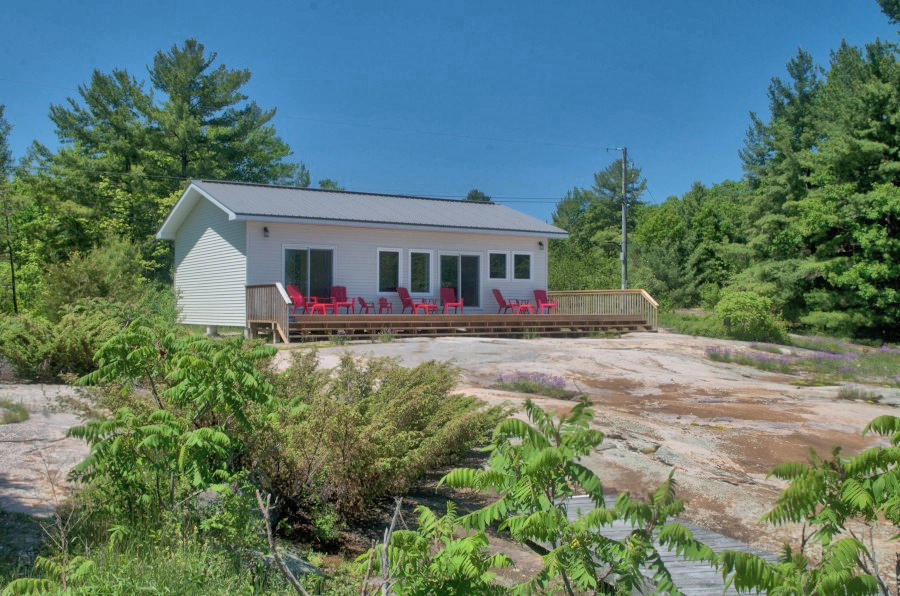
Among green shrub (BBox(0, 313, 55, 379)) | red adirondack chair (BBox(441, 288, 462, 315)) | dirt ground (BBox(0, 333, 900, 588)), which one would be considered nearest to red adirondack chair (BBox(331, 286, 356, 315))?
red adirondack chair (BBox(441, 288, 462, 315))

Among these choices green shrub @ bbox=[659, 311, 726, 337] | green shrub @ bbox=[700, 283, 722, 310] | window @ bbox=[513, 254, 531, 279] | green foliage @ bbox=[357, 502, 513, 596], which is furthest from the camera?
green shrub @ bbox=[700, 283, 722, 310]

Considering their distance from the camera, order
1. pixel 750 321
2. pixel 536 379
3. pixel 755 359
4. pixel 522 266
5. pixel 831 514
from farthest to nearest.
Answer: pixel 522 266
pixel 750 321
pixel 755 359
pixel 536 379
pixel 831 514

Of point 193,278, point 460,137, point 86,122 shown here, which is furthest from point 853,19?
point 86,122

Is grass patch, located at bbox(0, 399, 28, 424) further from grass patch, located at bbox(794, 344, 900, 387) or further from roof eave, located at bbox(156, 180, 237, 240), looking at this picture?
grass patch, located at bbox(794, 344, 900, 387)

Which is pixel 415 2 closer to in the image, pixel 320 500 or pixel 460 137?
pixel 460 137

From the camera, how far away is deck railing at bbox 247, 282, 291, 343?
1689 centimetres

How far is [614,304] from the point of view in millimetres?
22938

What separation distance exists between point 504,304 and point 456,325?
3730 mm

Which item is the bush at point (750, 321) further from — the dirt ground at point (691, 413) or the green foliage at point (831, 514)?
the green foliage at point (831, 514)

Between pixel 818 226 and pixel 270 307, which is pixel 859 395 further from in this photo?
pixel 818 226

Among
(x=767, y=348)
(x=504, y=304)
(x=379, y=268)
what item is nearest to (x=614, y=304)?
(x=504, y=304)

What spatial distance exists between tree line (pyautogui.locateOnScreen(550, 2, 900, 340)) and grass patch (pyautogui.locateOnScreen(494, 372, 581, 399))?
1860cm

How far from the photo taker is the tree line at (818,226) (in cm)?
2497

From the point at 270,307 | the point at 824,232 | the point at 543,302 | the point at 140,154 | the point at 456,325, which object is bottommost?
the point at 456,325
